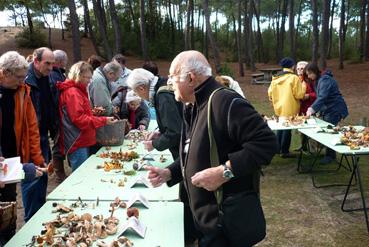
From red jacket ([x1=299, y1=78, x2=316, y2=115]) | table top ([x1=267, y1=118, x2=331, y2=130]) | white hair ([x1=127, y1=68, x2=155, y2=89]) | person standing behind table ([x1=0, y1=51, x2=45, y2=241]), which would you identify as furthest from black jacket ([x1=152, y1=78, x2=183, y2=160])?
red jacket ([x1=299, y1=78, x2=316, y2=115])

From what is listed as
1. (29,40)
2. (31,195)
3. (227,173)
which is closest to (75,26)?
(31,195)

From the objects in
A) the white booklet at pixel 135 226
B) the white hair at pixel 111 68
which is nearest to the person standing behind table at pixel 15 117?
the white booklet at pixel 135 226

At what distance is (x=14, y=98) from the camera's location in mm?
3033

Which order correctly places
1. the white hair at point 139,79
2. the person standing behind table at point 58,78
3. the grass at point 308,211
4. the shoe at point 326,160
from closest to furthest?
the white hair at point 139,79, the grass at point 308,211, the person standing behind table at point 58,78, the shoe at point 326,160

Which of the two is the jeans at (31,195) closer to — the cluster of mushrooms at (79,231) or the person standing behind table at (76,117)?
the person standing behind table at (76,117)

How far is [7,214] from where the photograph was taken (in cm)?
196

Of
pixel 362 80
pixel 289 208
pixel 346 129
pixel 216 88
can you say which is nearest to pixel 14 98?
pixel 216 88

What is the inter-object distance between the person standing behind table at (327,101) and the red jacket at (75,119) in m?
3.47

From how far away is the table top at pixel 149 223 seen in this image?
206cm

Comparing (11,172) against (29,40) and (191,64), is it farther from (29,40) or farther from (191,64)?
(29,40)

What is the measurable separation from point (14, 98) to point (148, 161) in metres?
1.31

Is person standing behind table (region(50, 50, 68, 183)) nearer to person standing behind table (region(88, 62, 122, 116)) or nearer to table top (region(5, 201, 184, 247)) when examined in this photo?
person standing behind table (region(88, 62, 122, 116))

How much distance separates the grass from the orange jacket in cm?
219

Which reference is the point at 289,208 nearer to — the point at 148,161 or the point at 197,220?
the point at 148,161
